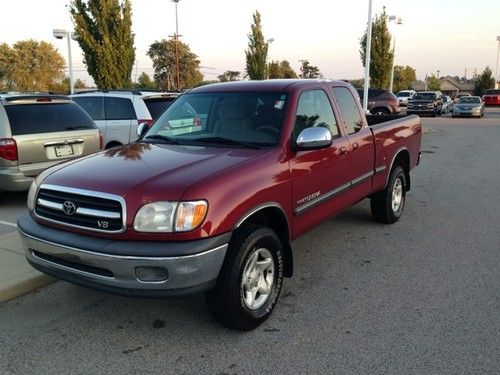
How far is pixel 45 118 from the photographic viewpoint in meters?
6.96

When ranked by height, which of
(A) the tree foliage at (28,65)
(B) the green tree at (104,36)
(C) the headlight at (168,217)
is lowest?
(C) the headlight at (168,217)

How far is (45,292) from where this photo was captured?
14.3 ft

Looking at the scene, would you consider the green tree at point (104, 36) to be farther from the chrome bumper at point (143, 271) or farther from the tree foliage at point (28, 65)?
the tree foliage at point (28, 65)

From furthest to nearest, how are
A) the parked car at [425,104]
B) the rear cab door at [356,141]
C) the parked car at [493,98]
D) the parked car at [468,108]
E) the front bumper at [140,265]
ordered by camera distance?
the parked car at [493,98] → the parked car at [425,104] → the parked car at [468,108] → the rear cab door at [356,141] → the front bumper at [140,265]

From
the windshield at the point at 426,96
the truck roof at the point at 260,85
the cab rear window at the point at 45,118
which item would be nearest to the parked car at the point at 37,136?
the cab rear window at the point at 45,118

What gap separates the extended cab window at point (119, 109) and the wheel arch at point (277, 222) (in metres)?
5.70

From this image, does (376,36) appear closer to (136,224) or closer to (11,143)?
(11,143)

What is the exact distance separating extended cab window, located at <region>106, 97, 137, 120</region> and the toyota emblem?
5.78 meters

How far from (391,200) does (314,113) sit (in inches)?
87.3

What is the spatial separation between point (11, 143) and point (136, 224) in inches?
166

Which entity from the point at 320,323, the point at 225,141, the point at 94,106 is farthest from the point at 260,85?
the point at 94,106

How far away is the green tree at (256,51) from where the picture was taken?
3209 centimetres

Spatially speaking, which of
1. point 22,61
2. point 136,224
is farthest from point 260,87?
point 22,61

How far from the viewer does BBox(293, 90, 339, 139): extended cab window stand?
4352 mm
